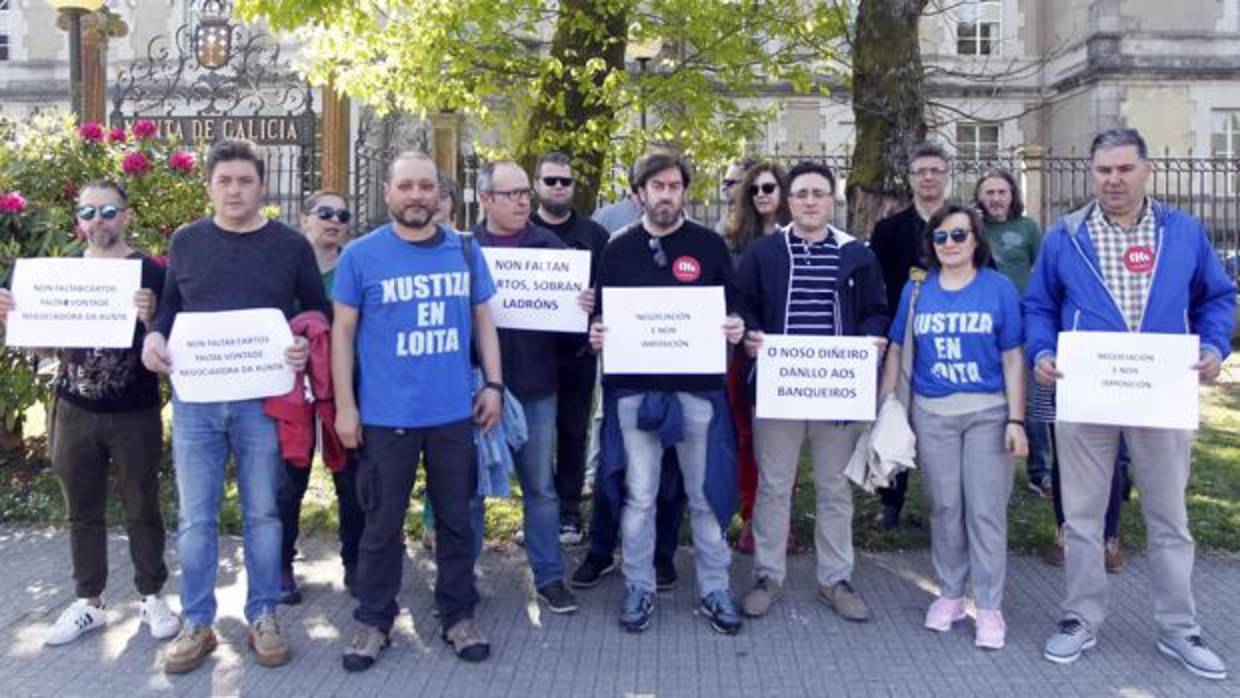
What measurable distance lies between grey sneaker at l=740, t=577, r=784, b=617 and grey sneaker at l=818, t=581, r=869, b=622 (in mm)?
254

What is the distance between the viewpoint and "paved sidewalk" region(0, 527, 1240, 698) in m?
4.63

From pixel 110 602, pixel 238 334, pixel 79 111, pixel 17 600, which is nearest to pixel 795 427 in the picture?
pixel 238 334

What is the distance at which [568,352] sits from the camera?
6074mm

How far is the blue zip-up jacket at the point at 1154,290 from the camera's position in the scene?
4.80 metres

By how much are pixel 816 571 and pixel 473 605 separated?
2009 millimetres

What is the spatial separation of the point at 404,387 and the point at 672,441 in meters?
1.32

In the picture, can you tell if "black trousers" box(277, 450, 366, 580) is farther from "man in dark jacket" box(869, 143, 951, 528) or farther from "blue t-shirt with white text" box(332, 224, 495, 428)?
"man in dark jacket" box(869, 143, 951, 528)

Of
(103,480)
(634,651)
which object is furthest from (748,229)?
(103,480)

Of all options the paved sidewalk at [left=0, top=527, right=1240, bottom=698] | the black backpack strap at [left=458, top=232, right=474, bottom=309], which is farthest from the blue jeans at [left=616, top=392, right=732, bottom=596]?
the black backpack strap at [left=458, top=232, right=474, bottom=309]

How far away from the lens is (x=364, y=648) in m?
4.84

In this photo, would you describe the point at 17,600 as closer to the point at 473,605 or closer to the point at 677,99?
the point at 473,605

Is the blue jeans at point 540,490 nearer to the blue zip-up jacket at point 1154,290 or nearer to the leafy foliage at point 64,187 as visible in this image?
the blue zip-up jacket at point 1154,290

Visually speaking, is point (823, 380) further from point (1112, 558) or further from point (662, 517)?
point (1112, 558)

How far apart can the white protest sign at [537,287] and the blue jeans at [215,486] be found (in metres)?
1.32
